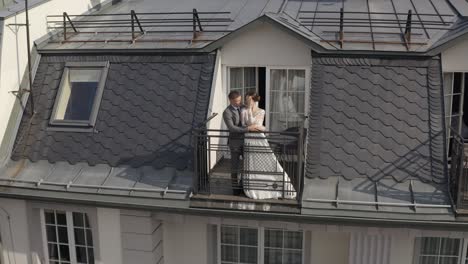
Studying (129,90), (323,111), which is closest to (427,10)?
(323,111)

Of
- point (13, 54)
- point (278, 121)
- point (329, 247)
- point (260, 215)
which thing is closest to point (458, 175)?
point (329, 247)

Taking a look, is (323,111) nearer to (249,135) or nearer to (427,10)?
(249,135)

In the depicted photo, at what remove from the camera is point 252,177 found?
348 inches

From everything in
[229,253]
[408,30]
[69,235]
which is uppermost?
[408,30]

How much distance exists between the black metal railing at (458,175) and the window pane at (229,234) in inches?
160

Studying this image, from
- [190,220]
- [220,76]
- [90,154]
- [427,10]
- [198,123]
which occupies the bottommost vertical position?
[190,220]

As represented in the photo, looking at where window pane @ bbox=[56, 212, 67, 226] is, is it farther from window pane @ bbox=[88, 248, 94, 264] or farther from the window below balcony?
window pane @ bbox=[88, 248, 94, 264]

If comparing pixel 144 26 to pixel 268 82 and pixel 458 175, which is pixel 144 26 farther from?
pixel 458 175

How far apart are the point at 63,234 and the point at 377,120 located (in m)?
6.69

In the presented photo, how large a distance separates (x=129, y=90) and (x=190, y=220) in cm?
295

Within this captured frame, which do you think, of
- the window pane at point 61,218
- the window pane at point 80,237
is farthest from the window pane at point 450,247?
the window pane at point 61,218

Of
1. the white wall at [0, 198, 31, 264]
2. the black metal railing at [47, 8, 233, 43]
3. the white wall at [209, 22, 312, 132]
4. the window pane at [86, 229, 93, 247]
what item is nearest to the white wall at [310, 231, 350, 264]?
the white wall at [209, 22, 312, 132]

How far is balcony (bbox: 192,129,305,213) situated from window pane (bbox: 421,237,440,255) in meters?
2.52

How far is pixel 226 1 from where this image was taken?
44.6ft
